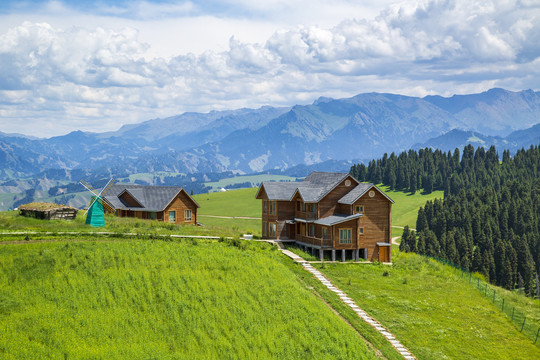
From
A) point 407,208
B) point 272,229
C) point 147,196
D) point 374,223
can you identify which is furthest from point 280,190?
point 407,208

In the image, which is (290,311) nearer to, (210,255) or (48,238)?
(210,255)

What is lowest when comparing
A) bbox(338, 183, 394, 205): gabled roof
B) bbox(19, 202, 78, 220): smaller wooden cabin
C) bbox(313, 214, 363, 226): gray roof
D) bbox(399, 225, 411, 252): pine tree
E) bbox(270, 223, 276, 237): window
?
bbox(399, 225, 411, 252): pine tree

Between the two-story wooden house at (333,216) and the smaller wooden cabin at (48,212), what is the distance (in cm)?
2330

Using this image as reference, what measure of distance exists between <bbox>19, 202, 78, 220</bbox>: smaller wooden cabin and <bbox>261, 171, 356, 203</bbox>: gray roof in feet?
76.4

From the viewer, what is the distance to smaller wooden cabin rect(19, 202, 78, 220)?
64.4 metres

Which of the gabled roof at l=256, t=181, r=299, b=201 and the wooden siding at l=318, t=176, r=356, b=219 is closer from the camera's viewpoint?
the wooden siding at l=318, t=176, r=356, b=219

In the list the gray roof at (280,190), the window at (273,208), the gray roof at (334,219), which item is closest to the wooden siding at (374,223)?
the gray roof at (334,219)

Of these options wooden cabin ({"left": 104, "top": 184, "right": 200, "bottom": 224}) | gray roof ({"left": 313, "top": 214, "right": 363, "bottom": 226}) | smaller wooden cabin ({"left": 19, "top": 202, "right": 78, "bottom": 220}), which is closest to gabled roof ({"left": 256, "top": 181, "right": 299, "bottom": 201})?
gray roof ({"left": 313, "top": 214, "right": 363, "bottom": 226})

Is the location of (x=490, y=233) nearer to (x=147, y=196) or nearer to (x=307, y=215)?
(x=307, y=215)

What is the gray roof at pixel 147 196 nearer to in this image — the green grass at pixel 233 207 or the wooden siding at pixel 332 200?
the wooden siding at pixel 332 200

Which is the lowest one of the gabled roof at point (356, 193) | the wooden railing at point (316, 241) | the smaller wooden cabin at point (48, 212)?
the wooden railing at point (316, 241)

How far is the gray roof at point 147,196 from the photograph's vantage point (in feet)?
270

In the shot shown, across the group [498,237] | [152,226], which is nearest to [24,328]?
[152,226]

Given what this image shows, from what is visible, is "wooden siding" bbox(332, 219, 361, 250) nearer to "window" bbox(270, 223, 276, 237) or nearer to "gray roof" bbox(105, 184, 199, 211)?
"window" bbox(270, 223, 276, 237)
